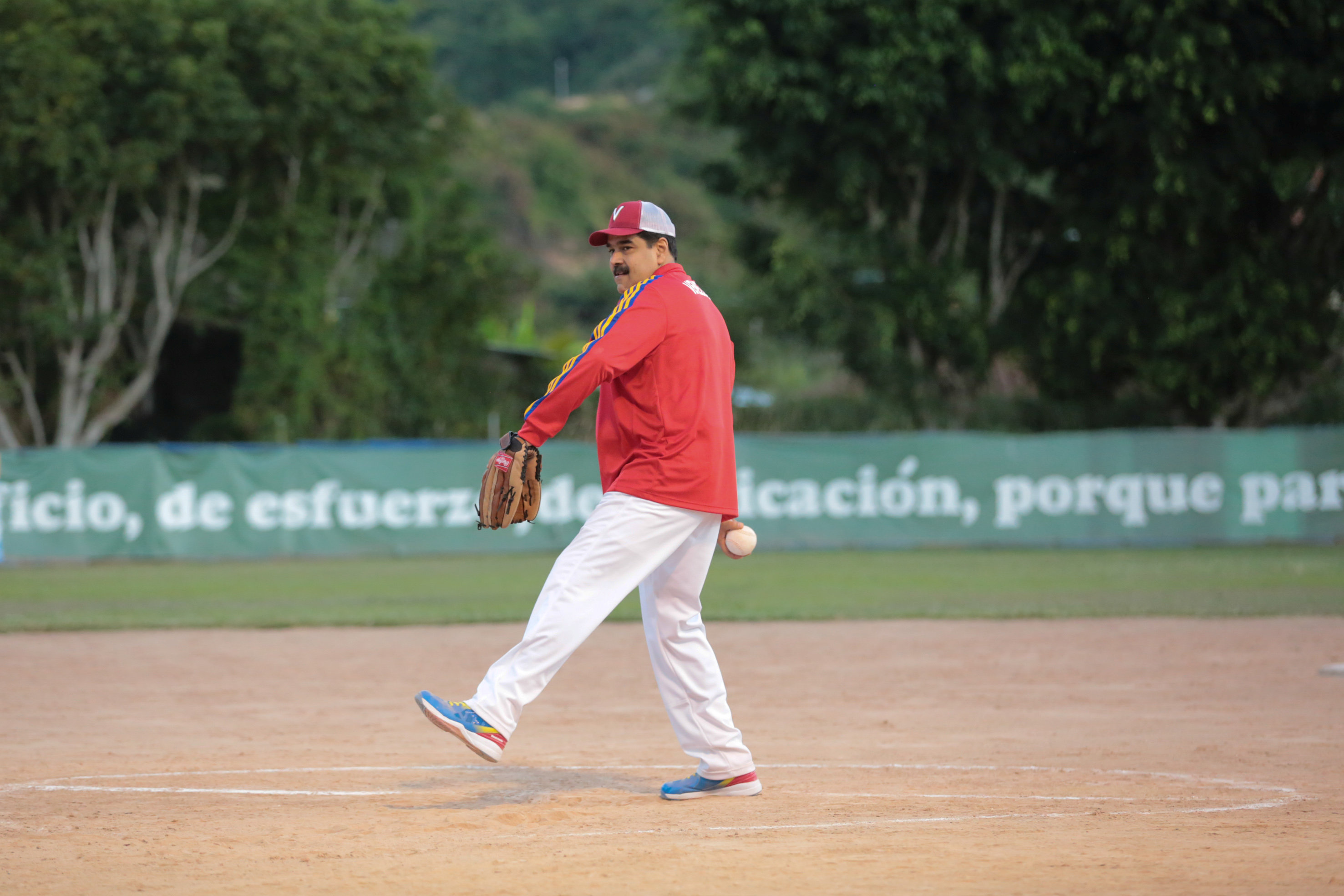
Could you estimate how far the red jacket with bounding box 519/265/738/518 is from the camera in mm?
5680

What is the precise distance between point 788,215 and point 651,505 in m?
30.7

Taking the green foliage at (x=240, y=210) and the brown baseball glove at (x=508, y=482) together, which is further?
the green foliage at (x=240, y=210)

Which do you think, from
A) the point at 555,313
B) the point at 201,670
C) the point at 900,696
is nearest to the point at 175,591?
the point at 201,670

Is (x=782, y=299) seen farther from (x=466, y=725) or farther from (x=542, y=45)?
(x=542, y=45)

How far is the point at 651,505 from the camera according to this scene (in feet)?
18.9

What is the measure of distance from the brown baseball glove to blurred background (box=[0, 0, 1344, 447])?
2374cm

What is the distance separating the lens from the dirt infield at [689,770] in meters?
4.87

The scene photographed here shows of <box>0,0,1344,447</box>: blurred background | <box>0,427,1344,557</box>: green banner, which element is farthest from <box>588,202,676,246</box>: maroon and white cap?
<box>0,0,1344,447</box>: blurred background

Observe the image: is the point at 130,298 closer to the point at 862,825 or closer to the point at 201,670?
the point at 201,670

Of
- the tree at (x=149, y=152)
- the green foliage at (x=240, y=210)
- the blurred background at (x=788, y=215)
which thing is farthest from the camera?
the green foliage at (x=240, y=210)

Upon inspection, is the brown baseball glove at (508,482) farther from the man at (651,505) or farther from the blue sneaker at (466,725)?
the blue sneaker at (466,725)

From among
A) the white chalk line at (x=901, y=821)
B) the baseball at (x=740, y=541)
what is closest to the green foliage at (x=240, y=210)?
the baseball at (x=740, y=541)

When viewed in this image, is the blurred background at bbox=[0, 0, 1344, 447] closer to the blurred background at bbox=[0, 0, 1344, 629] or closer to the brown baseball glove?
the blurred background at bbox=[0, 0, 1344, 629]

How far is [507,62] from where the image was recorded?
119m
